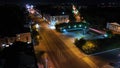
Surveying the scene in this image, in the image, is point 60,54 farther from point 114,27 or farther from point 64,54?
point 114,27

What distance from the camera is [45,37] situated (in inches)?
2040

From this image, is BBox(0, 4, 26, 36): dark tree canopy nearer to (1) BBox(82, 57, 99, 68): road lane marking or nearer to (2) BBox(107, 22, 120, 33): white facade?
(1) BBox(82, 57, 99, 68): road lane marking

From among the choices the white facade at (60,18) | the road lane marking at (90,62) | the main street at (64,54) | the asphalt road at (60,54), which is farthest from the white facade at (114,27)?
the road lane marking at (90,62)

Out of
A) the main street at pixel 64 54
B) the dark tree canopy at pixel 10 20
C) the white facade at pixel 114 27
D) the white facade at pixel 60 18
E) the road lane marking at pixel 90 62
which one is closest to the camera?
the road lane marking at pixel 90 62

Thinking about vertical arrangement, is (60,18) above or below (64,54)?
above

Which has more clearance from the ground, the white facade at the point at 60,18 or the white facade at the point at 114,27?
the white facade at the point at 60,18

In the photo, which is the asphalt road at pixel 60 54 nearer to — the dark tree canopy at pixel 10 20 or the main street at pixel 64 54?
the main street at pixel 64 54

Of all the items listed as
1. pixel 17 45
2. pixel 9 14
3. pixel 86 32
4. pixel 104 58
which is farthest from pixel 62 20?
pixel 104 58

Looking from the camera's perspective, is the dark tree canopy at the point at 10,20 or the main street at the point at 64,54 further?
the dark tree canopy at the point at 10,20

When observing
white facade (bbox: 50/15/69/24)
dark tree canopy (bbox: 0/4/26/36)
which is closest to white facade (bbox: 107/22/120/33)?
white facade (bbox: 50/15/69/24)

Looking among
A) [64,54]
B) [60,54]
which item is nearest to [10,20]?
[60,54]

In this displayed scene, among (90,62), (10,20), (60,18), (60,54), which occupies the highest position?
(10,20)

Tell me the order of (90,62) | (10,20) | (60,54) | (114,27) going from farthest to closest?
1. (114,27)
2. (10,20)
3. (60,54)
4. (90,62)

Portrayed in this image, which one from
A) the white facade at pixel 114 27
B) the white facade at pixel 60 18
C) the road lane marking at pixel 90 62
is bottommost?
the road lane marking at pixel 90 62
